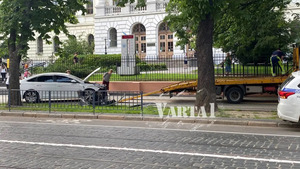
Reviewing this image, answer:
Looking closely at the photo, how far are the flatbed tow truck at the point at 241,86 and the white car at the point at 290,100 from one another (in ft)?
22.1

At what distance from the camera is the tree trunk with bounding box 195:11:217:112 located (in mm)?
14727

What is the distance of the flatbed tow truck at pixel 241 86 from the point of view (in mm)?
18531

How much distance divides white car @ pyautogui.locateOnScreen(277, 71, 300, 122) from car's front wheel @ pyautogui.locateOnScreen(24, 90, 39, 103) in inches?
406

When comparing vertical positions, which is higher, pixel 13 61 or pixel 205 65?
pixel 13 61

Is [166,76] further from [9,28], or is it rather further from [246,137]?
[246,137]

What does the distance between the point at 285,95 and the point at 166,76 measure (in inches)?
485

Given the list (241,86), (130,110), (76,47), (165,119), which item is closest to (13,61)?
(130,110)

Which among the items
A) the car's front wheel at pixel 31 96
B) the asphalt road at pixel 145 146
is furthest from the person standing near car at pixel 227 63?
the car's front wheel at pixel 31 96

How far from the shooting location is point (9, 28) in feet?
57.6

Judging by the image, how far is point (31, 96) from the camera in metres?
17.9

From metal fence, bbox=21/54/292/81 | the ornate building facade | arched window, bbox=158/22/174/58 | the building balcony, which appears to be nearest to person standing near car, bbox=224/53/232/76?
metal fence, bbox=21/54/292/81

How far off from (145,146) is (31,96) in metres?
9.96

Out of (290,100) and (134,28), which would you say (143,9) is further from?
(290,100)

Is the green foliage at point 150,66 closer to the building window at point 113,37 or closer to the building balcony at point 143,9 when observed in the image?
the building balcony at point 143,9
